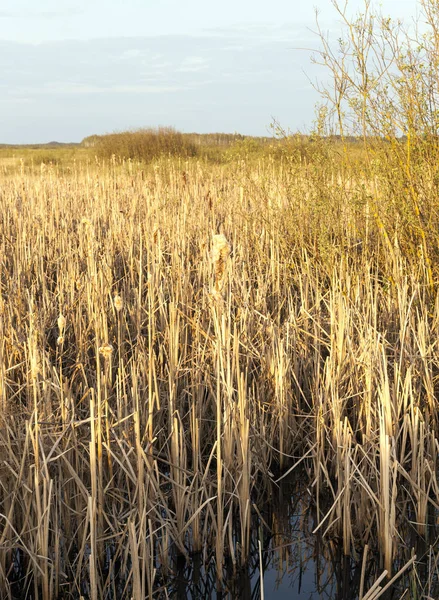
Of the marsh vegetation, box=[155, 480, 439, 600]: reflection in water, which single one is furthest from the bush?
box=[155, 480, 439, 600]: reflection in water

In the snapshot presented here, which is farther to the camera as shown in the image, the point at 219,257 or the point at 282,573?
the point at 282,573

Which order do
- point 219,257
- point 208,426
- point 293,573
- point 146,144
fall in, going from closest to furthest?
point 219,257 < point 293,573 < point 208,426 < point 146,144

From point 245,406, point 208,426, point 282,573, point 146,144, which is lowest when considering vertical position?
point 282,573

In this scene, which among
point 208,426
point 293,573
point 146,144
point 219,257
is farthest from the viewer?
point 146,144

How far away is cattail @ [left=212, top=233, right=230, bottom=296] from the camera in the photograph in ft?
5.57

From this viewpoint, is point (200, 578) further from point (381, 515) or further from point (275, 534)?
point (381, 515)

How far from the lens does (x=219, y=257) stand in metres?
1.72

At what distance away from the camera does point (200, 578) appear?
6.63 ft

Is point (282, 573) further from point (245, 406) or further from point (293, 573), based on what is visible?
point (245, 406)

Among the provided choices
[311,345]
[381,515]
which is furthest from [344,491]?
[311,345]

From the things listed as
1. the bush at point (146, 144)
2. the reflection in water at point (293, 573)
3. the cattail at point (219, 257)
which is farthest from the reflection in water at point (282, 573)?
the bush at point (146, 144)

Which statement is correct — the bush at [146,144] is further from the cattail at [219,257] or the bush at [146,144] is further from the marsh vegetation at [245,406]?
the cattail at [219,257]

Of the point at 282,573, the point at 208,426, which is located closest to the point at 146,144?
the point at 208,426

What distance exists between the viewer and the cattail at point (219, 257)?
170cm
